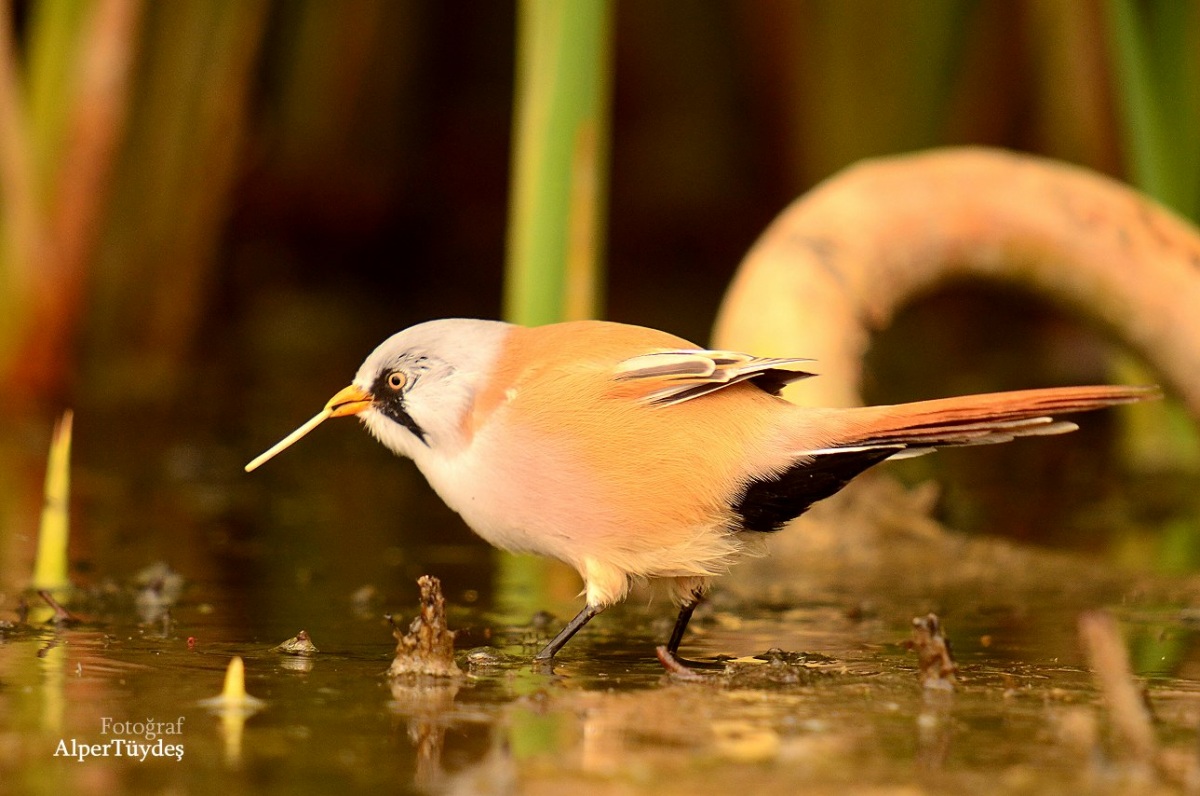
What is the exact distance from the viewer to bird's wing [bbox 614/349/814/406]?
3141 mm

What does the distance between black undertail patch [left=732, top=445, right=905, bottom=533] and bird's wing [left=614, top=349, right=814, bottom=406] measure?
0.20m

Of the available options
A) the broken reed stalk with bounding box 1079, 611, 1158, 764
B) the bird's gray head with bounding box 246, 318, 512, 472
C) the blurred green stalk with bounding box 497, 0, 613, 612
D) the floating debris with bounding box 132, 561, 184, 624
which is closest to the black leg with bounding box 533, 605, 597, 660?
the bird's gray head with bounding box 246, 318, 512, 472

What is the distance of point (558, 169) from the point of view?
15.7 ft

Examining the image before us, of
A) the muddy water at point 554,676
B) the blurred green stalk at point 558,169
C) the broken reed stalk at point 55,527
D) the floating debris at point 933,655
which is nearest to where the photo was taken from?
the muddy water at point 554,676

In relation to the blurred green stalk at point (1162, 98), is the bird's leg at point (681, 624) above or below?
below

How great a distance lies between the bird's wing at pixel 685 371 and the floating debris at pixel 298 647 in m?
0.77

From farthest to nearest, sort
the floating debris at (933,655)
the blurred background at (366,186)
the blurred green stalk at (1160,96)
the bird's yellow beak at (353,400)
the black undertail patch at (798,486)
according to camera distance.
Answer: the blurred background at (366,186), the blurred green stalk at (1160,96), the bird's yellow beak at (353,400), the black undertail patch at (798,486), the floating debris at (933,655)

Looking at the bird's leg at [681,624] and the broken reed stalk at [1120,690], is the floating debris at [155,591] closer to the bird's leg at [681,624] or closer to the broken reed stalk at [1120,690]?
the bird's leg at [681,624]

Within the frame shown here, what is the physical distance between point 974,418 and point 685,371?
0.54 metres

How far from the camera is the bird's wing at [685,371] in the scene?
314cm

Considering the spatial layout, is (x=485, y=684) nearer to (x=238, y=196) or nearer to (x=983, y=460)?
(x=983, y=460)

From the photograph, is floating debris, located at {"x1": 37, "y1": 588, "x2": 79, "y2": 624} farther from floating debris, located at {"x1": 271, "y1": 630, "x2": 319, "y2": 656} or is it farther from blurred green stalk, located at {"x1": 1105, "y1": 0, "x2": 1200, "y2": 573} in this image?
blurred green stalk, located at {"x1": 1105, "y1": 0, "x2": 1200, "y2": 573}

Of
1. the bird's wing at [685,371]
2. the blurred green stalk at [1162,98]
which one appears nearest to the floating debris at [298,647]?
the bird's wing at [685,371]

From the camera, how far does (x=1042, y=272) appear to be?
5109 millimetres
